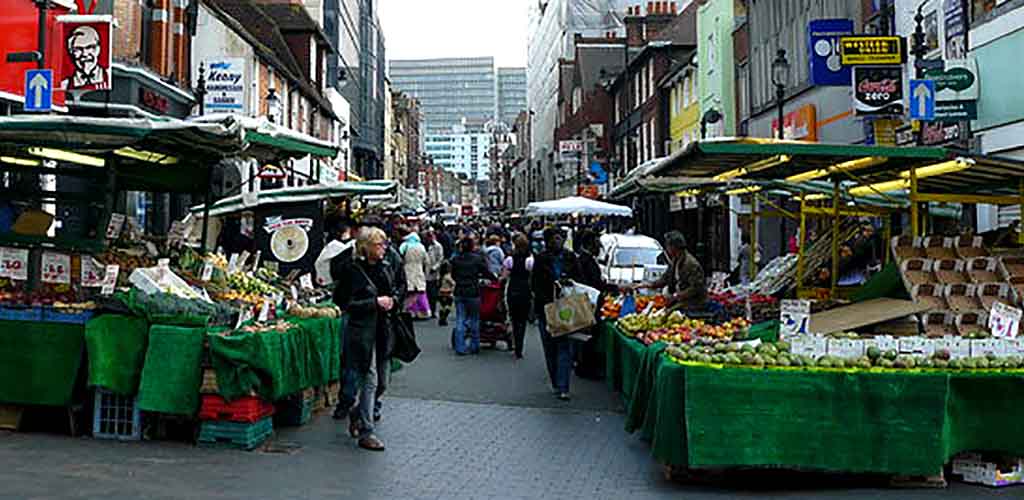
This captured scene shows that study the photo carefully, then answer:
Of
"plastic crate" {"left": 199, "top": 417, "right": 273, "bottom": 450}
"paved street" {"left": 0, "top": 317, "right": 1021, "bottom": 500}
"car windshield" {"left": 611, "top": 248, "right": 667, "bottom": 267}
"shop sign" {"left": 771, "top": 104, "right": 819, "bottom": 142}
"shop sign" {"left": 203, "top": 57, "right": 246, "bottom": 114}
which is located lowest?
"paved street" {"left": 0, "top": 317, "right": 1021, "bottom": 500}

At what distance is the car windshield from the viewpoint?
21031 millimetres

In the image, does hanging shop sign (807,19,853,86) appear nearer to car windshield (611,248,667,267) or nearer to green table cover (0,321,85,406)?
car windshield (611,248,667,267)

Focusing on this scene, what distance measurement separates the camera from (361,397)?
855 cm

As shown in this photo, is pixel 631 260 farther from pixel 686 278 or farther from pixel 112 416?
pixel 112 416

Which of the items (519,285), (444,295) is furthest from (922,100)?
(444,295)

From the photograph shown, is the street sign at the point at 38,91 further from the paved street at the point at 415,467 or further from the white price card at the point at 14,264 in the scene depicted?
the paved street at the point at 415,467

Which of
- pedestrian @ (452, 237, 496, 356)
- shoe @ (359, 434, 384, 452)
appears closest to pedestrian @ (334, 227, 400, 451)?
shoe @ (359, 434, 384, 452)

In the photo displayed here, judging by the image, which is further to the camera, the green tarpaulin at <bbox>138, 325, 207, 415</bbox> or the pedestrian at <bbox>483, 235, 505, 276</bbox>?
the pedestrian at <bbox>483, 235, 505, 276</bbox>

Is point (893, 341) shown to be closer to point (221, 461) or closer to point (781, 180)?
point (781, 180)

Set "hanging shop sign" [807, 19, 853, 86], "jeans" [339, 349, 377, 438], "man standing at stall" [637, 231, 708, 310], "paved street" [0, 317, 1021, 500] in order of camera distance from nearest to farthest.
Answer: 1. "paved street" [0, 317, 1021, 500]
2. "jeans" [339, 349, 377, 438]
3. "man standing at stall" [637, 231, 708, 310]
4. "hanging shop sign" [807, 19, 853, 86]

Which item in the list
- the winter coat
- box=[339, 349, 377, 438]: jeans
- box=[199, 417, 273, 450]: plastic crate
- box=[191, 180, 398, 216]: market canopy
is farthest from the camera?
the winter coat

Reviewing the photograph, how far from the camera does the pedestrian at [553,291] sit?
11195 mm

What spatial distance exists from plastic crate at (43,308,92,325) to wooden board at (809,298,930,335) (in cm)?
669

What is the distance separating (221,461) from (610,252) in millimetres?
14558
